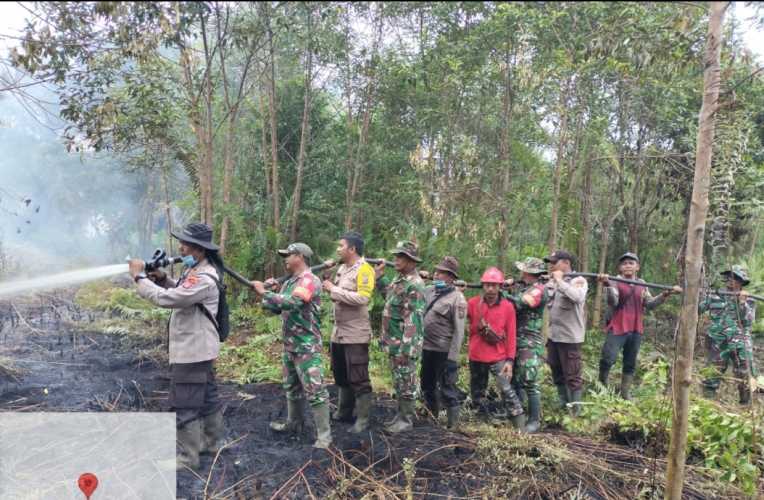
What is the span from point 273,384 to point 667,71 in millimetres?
5471

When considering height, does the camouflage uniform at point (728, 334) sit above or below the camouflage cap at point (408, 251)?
below

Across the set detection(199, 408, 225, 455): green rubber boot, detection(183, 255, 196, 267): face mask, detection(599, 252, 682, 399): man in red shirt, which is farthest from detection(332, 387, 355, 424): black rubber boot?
detection(599, 252, 682, 399): man in red shirt

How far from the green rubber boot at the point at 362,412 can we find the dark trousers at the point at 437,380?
80 cm

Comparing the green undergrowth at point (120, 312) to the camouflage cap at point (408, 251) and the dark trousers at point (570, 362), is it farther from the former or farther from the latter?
the dark trousers at point (570, 362)

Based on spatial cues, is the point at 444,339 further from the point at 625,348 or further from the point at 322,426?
the point at 625,348

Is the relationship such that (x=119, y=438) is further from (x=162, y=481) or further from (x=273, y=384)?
(x=273, y=384)

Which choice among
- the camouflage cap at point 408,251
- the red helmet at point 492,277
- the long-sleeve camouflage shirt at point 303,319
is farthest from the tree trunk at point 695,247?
the long-sleeve camouflage shirt at point 303,319

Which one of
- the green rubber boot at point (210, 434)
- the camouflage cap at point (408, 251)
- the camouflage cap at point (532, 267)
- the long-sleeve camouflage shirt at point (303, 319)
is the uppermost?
the camouflage cap at point (408, 251)

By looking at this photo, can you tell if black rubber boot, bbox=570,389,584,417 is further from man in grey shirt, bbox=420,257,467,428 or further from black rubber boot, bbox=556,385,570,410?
man in grey shirt, bbox=420,257,467,428

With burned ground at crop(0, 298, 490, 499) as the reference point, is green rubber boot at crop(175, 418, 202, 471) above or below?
above

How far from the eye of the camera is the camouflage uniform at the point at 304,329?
4449 mm

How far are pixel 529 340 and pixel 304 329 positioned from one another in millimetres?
2501

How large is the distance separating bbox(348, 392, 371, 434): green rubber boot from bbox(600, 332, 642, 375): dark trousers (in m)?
3.42

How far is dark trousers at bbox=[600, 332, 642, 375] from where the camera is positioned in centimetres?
649
